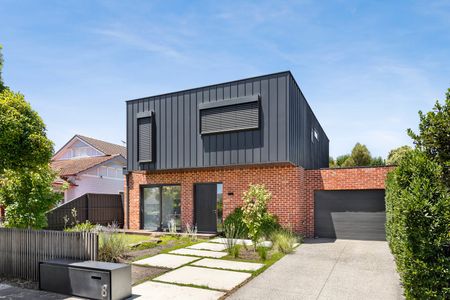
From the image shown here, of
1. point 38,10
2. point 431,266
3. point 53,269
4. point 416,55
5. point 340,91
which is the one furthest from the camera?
point 340,91

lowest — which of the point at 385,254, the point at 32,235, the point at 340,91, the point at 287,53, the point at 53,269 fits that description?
the point at 385,254

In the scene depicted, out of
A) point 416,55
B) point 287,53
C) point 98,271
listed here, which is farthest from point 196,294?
point 416,55

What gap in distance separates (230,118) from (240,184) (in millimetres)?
2994

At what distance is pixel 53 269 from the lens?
630cm

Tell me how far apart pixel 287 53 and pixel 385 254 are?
7.07 metres

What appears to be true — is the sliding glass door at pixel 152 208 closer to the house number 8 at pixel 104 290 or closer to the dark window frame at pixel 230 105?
the dark window frame at pixel 230 105

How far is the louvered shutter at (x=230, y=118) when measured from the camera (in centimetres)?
1261

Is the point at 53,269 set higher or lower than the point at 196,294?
higher

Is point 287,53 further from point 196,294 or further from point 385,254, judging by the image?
point 196,294

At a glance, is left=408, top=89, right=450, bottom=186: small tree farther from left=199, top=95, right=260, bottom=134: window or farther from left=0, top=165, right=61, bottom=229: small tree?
left=0, top=165, right=61, bottom=229: small tree

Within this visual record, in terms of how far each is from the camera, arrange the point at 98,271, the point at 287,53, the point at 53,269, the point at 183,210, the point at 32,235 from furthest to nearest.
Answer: the point at 183,210 < the point at 287,53 < the point at 32,235 < the point at 53,269 < the point at 98,271

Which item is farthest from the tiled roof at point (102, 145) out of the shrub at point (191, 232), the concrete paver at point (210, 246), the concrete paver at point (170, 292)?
the concrete paver at point (170, 292)

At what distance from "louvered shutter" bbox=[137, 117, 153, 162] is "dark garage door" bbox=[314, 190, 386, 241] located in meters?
7.85

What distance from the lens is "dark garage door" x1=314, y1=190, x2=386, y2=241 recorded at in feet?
42.2
